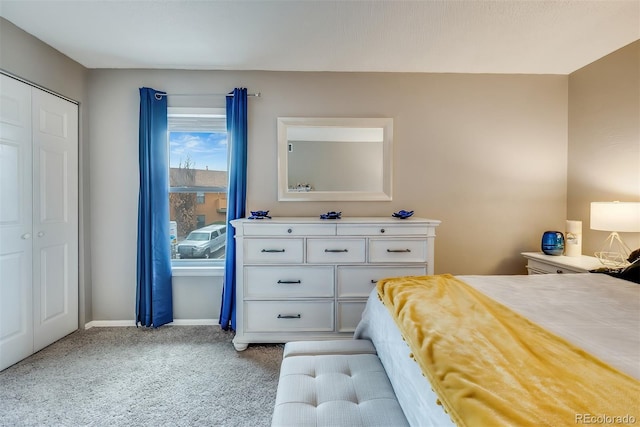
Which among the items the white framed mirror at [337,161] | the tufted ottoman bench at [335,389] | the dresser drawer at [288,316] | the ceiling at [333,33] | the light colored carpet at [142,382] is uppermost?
the ceiling at [333,33]

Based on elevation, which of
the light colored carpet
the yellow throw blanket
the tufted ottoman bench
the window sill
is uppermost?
the yellow throw blanket

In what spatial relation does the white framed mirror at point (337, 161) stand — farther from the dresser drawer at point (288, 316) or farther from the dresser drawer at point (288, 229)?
the dresser drawer at point (288, 316)

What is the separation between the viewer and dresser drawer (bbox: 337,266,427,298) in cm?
240

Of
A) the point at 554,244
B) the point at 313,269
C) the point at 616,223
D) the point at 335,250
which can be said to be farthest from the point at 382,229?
the point at 616,223

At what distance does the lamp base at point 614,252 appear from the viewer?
2355mm

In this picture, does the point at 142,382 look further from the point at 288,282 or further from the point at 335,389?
the point at 335,389

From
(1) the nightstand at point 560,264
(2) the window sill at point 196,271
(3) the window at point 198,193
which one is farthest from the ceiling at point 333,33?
(2) the window sill at point 196,271

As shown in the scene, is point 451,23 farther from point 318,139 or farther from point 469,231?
point 469,231

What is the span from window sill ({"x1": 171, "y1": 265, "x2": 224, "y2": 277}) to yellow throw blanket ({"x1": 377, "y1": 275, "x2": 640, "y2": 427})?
2.12 m

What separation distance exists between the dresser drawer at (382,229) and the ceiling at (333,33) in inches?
60.5

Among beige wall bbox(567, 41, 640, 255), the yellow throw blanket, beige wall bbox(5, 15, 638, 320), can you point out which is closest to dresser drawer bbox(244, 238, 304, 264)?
beige wall bbox(5, 15, 638, 320)

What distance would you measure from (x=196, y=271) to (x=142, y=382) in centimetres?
107

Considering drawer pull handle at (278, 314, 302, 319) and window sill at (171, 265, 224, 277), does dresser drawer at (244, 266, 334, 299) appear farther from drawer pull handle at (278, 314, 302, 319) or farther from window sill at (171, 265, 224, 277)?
window sill at (171, 265, 224, 277)

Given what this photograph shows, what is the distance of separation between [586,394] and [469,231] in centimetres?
240
